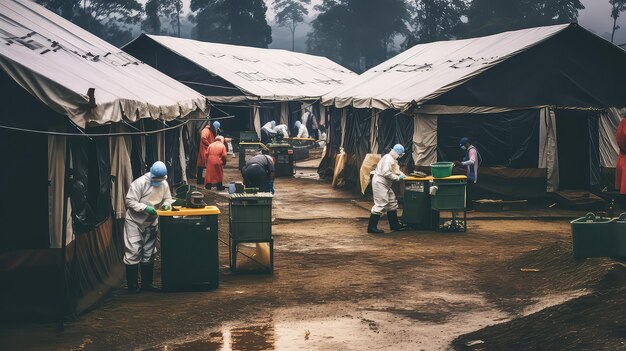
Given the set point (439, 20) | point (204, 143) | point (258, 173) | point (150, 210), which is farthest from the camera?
point (439, 20)

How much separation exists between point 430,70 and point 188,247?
1537 cm

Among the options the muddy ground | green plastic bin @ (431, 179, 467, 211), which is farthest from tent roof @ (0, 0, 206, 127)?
green plastic bin @ (431, 179, 467, 211)

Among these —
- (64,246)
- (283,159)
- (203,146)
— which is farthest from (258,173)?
(283,159)

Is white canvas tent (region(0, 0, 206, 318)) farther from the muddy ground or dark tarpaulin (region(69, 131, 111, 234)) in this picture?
the muddy ground

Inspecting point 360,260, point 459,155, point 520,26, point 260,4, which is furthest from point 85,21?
point 360,260

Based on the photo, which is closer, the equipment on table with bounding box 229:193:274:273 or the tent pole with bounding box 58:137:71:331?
the tent pole with bounding box 58:137:71:331

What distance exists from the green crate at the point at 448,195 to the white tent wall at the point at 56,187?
9360 mm

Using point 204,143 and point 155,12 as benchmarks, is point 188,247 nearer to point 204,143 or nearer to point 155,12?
point 204,143

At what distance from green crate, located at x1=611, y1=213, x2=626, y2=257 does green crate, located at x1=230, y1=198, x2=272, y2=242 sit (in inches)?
208

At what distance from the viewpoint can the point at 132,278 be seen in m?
13.1

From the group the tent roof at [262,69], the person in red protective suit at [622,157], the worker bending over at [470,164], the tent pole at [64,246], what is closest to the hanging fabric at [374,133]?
the worker bending over at [470,164]

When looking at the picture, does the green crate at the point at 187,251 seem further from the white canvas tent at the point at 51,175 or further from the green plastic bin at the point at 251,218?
the green plastic bin at the point at 251,218

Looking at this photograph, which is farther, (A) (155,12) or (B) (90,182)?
(A) (155,12)

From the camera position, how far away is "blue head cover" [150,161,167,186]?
1303 centimetres
